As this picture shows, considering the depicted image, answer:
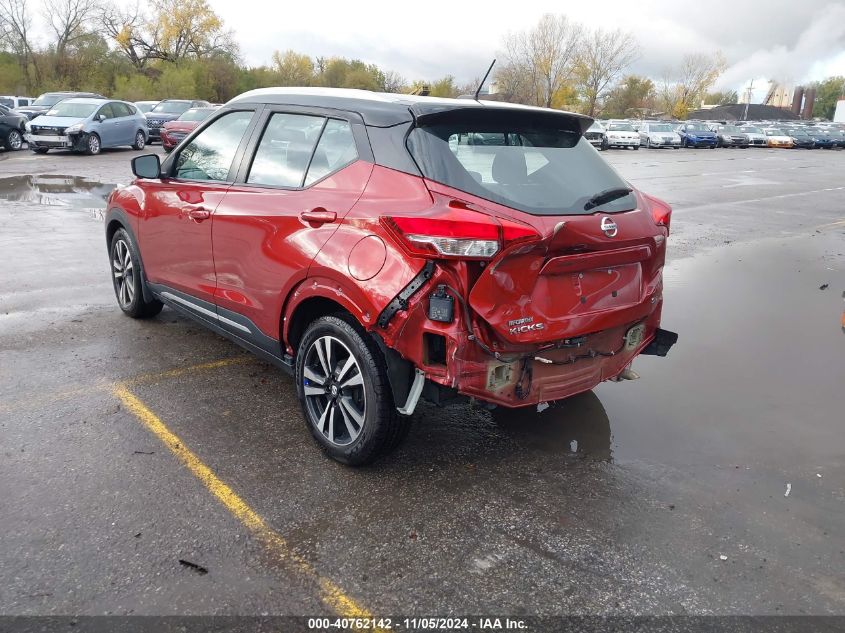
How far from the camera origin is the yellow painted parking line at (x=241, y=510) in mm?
2613

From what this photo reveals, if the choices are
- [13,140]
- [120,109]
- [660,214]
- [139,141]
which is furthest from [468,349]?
[13,140]

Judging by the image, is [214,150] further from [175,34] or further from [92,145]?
[175,34]

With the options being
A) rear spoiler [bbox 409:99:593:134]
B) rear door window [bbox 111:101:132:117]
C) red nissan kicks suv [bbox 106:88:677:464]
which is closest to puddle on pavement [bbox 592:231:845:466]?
red nissan kicks suv [bbox 106:88:677:464]

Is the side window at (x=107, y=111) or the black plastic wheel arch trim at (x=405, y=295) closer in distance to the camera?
the black plastic wheel arch trim at (x=405, y=295)

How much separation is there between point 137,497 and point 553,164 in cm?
265

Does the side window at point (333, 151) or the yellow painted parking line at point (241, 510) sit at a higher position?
the side window at point (333, 151)

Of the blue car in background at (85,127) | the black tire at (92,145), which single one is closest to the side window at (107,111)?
the blue car in background at (85,127)

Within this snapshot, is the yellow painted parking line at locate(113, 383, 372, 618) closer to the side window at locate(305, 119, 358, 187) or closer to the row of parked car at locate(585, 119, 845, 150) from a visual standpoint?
the side window at locate(305, 119, 358, 187)

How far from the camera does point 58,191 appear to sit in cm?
1339

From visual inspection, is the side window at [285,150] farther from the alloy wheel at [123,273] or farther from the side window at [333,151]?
the alloy wheel at [123,273]

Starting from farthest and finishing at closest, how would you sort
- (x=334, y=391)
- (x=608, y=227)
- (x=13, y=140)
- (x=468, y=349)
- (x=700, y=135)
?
(x=700, y=135) → (x=13, y=140) → (x=334, y=391) → (x=608, y=227) → (x=468, y=349)

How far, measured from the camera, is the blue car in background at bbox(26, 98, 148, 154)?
2005 centimetres

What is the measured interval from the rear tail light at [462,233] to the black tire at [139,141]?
2226 centimetres

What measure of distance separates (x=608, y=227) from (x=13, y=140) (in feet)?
77.6
